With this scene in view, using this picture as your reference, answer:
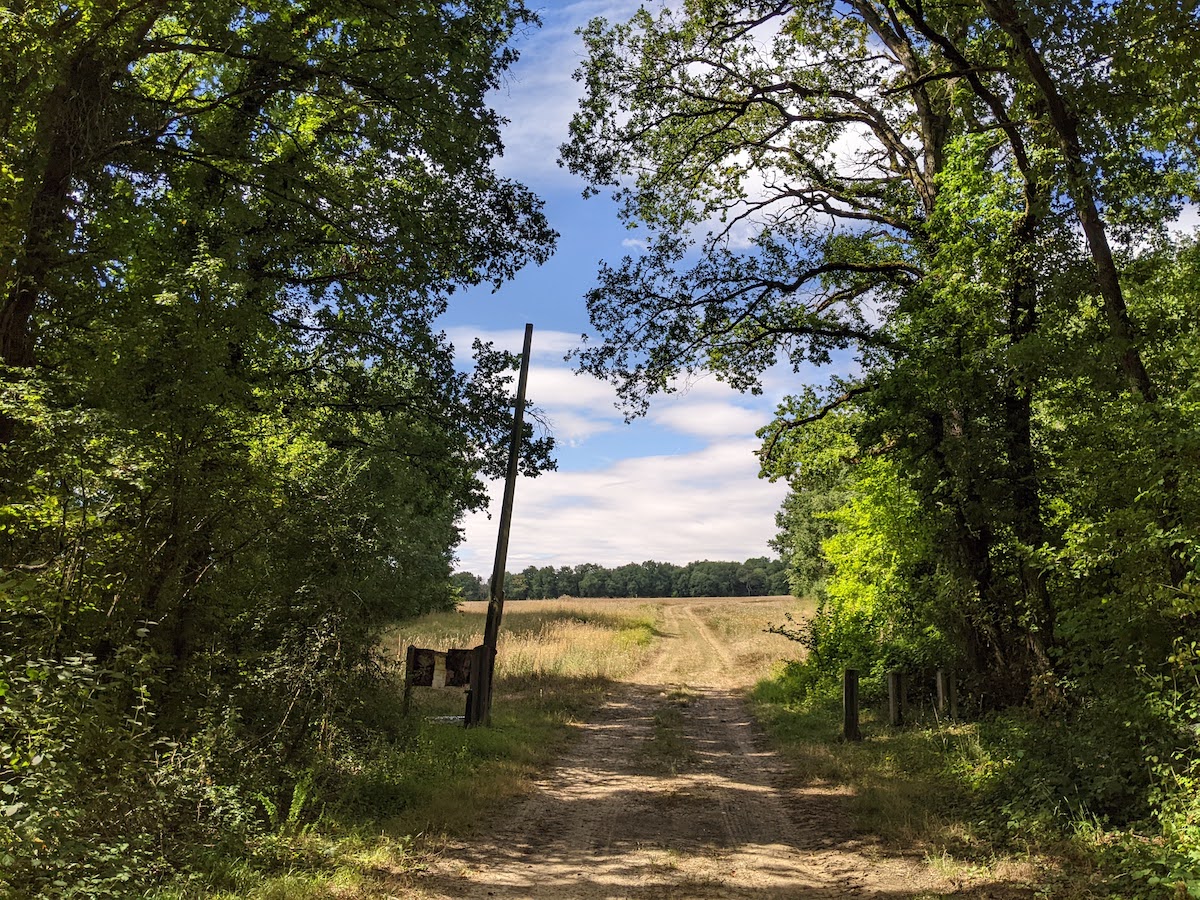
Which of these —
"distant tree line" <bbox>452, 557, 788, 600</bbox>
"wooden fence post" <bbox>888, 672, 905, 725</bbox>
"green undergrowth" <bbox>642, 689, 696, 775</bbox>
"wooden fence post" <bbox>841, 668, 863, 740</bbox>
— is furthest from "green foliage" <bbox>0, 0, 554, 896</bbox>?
"distant tree line" <bbox>452, 557, 788, 600</bbox>

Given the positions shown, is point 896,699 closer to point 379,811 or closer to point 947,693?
point 947,693

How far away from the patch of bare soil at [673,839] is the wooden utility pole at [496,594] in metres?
1.98

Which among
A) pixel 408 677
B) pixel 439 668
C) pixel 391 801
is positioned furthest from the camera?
pixel 439 668

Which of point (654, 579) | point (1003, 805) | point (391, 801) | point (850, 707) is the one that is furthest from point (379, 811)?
point (654, 579)

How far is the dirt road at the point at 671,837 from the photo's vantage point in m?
6.02

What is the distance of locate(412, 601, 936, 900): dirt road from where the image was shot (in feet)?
19.7

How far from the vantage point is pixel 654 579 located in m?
167

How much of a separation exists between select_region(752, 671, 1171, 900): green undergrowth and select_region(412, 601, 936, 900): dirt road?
0.49 m

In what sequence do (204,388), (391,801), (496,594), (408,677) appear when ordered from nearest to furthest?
(204,388) → (391,801) → (408,677) → (496,594)

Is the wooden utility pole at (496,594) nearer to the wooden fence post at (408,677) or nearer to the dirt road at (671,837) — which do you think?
the wooden fence post at (408,677)

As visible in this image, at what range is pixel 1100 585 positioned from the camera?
8.96m

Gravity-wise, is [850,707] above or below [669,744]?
above

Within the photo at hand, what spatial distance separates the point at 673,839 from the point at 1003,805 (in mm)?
3405

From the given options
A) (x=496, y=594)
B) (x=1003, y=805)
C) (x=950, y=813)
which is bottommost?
(x=950, y=813)
